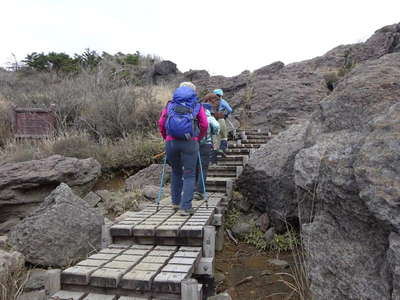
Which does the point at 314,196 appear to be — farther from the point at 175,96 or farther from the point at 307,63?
the point at 307,63

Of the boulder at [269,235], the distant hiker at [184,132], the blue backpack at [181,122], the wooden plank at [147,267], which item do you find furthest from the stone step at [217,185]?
the wooden plank at [147,267]

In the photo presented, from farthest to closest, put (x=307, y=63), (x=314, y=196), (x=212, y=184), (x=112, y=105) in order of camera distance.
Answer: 1. (x=307, y=63)
2. (x=112, y=105)
3. (x=212, y=184)
4. (x=314, y=196)

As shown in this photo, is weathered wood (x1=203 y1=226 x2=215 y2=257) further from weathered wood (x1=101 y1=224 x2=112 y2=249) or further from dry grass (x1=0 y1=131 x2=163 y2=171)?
dry grass (x1=0 y1=131 x2=163 y2=171)

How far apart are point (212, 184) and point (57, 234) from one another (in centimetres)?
329

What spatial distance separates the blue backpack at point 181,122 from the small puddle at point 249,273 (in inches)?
75.7

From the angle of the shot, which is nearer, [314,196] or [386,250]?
[386,250]

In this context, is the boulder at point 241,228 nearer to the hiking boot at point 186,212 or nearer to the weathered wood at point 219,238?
the weathered wood at point 219,238

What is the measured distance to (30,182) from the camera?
6145 mm

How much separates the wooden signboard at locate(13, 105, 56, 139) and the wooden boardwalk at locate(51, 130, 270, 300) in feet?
20.8

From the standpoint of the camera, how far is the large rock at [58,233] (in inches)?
176

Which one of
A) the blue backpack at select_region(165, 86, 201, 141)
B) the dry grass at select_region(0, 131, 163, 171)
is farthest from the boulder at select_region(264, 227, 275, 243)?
the dry grass at select_region(0, 131, 163, 171)

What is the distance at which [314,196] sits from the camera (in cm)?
295

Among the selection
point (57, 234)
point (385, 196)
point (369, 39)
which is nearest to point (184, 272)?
point (385, 196)

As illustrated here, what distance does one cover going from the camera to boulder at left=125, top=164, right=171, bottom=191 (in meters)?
7.50
